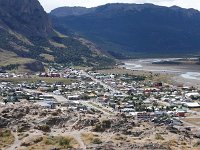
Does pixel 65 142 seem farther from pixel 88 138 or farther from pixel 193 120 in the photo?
pixel 193 120

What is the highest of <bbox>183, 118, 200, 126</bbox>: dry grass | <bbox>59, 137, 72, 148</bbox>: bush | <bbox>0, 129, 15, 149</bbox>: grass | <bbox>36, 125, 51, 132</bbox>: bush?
<bbox>36, 125, 51, 132</bbox>: bush

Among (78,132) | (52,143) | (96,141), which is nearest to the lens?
(96,141)

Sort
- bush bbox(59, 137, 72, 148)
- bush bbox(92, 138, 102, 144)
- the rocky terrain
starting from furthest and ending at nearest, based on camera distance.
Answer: bush bbox(92, 138, 102, 144) → the rocky terrain → bush bbox(59, 137, 72, 148)

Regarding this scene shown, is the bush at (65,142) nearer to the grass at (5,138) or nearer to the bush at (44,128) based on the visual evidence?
the bush at (44,128)

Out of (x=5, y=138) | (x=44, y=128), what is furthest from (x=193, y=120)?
(x=5, y=138)

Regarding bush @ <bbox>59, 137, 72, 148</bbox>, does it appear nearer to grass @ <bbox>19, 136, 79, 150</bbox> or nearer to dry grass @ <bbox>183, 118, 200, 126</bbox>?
grass @ <bbox>19, 136, 79, 150</bbox>

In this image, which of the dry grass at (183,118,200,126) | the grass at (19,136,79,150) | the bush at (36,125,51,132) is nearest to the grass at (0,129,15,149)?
the grass at (19,136,79,150)

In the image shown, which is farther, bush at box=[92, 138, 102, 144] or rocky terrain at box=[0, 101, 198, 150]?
bush at box=[92, 138, 102, 144]

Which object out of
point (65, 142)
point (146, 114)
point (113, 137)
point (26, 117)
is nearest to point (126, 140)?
point (113, 137)

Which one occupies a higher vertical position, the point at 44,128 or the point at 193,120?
the point at 44,128
